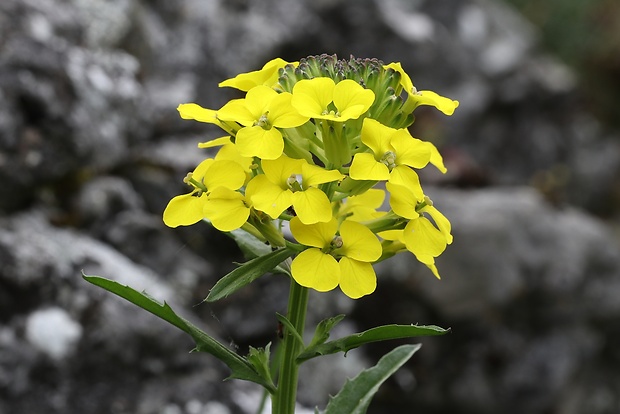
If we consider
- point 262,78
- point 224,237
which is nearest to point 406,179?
point 262,78

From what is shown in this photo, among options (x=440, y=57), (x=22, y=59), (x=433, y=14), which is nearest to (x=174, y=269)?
(x=22, y=59)

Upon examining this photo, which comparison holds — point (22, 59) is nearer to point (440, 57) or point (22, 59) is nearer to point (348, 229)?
point (348, 229)

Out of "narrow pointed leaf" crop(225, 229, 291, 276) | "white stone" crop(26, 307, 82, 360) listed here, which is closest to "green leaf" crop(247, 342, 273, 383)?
"narrow pointed leaf" crop(225, 229, 291, 276)

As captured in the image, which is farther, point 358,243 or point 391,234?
point 391,234

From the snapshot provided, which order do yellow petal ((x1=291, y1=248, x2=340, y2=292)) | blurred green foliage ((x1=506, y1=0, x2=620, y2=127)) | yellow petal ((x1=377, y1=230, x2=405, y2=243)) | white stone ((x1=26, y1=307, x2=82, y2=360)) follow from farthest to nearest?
1. blurred green foliage ((x1=506, y1=0, x2=620, y2=127))
2. white stone ((x1=26, y1=307, x2=82, y2=360))
3. yellow petal ((x1=377, y1=230, x2=405, y2=243))
4. yellow petal ((x1=291, y1=248, x2=340, y2=292))

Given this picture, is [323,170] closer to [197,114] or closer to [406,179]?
[406,179]

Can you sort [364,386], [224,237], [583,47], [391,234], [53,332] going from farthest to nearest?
[583,47]
[224,237]
[53,332]
[364,386]
[391,234]

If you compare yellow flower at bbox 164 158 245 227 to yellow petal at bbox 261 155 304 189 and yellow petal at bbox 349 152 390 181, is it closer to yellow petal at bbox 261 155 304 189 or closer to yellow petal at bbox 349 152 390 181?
yellow petal at bbox 261 155 304 189
